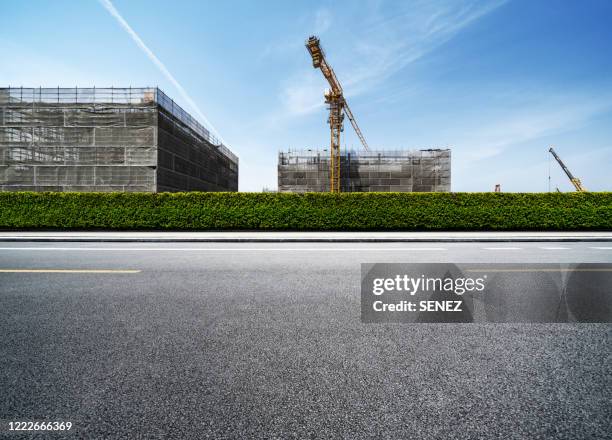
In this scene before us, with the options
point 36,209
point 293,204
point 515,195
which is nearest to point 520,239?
point 515,195

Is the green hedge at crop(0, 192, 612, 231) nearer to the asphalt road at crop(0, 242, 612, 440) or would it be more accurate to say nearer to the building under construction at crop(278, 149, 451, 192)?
the asphalt road at crop(0, 242, 612, 440)

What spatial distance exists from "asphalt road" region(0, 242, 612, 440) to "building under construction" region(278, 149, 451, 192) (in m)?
28.1

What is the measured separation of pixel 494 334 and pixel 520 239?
35.8 ft

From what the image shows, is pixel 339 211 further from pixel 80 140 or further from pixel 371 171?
pixel 80 140

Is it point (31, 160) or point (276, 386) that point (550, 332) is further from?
point (31, 160)

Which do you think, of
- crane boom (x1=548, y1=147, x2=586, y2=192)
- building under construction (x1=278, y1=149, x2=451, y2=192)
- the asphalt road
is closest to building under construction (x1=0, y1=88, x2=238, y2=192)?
building under construction (x1=278, y1=149, x2=451, y2=192)

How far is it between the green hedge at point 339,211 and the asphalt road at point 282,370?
11.0m

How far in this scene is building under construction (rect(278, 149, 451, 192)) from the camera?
104 ft

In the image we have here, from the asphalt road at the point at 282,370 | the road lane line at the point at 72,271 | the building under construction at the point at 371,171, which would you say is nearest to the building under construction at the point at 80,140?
the building under construction at the point at 371,171

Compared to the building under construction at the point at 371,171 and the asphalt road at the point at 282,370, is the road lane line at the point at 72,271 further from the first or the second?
the building under construction at the point at 371,171

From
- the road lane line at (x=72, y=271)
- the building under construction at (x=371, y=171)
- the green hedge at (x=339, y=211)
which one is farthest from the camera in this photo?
the building under construction at (x=371, y=171)

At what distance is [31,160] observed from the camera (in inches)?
850

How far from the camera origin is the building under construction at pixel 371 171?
31.7 metres

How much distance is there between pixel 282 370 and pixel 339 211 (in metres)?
13.4
